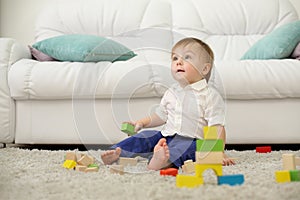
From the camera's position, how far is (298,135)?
1742mm

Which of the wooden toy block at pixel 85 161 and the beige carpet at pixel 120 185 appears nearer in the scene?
the beige carpet at pixel 120 185

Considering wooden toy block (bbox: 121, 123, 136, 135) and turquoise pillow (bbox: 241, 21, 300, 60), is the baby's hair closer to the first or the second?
wooden toy block (bbox: 121, 123, 136, 135)

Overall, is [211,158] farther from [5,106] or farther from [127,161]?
[5,106]

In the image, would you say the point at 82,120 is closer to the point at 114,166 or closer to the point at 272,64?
the point at 114,166

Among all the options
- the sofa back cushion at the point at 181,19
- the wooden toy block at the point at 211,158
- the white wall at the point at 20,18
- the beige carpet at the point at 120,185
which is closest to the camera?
the beige carpet at the point at 120,185

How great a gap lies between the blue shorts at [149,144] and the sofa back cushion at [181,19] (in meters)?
1.16

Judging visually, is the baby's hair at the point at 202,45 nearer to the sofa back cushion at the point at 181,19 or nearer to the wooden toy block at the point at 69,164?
the wooden toy block at the point at 69,164

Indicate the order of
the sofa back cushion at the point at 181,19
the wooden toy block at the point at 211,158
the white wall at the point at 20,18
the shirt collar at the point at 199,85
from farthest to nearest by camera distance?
the white wall at the point at 20,18 < the sofa back cushion at the point at 181,19 < the shirt collar at the point at 199,85 < the wooden toy block at the point at 211,158

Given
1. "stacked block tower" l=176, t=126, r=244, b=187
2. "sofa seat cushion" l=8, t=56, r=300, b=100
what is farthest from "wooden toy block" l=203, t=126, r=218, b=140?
"sofa seat cushion" l=8, t=56, r=300, b=100

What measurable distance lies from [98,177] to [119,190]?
18 centimetres

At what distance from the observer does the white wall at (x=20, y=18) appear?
273 cm

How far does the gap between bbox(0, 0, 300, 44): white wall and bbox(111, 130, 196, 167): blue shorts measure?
5.28 ft

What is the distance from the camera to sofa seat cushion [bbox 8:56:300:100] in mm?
1651

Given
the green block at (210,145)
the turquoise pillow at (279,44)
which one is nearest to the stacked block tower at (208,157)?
the green block at (210,145)
